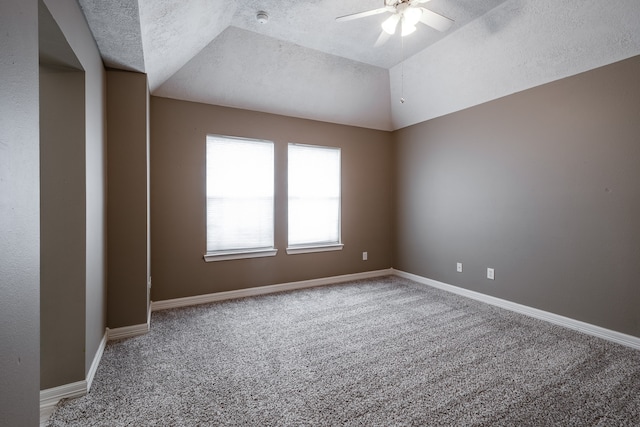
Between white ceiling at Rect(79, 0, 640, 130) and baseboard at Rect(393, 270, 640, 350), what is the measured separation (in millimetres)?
2457

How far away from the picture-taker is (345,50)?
3715mm

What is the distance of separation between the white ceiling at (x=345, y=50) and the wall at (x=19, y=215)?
40.1 inches

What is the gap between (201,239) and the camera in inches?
150

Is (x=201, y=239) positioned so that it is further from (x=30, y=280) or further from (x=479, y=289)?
(x=479, y=289)

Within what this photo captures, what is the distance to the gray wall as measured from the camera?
1.88 metres

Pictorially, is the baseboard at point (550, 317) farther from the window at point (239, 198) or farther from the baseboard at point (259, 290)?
the window at point (239, 198)

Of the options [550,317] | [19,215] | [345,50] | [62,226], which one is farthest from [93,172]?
[550,317]

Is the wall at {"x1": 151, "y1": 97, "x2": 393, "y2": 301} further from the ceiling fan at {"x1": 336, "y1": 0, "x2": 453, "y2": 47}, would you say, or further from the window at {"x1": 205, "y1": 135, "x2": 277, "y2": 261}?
the ceiling fan at {"x1": 336, "y1": 0, "x2": 453, "y2": 47}

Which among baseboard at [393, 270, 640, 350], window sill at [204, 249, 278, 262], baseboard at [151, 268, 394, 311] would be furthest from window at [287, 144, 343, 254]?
baseboard at [393, 270, 640, 350]

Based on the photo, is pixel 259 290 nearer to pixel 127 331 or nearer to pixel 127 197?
pixel 127 331

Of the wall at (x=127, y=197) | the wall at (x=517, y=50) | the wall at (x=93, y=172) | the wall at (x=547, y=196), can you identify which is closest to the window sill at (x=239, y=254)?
the wall at (x=127, y=197)

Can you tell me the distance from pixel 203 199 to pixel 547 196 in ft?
12.8

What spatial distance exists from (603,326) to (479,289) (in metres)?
1.23

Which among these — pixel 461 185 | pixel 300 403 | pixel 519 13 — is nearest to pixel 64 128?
Result: pixel 300 403
